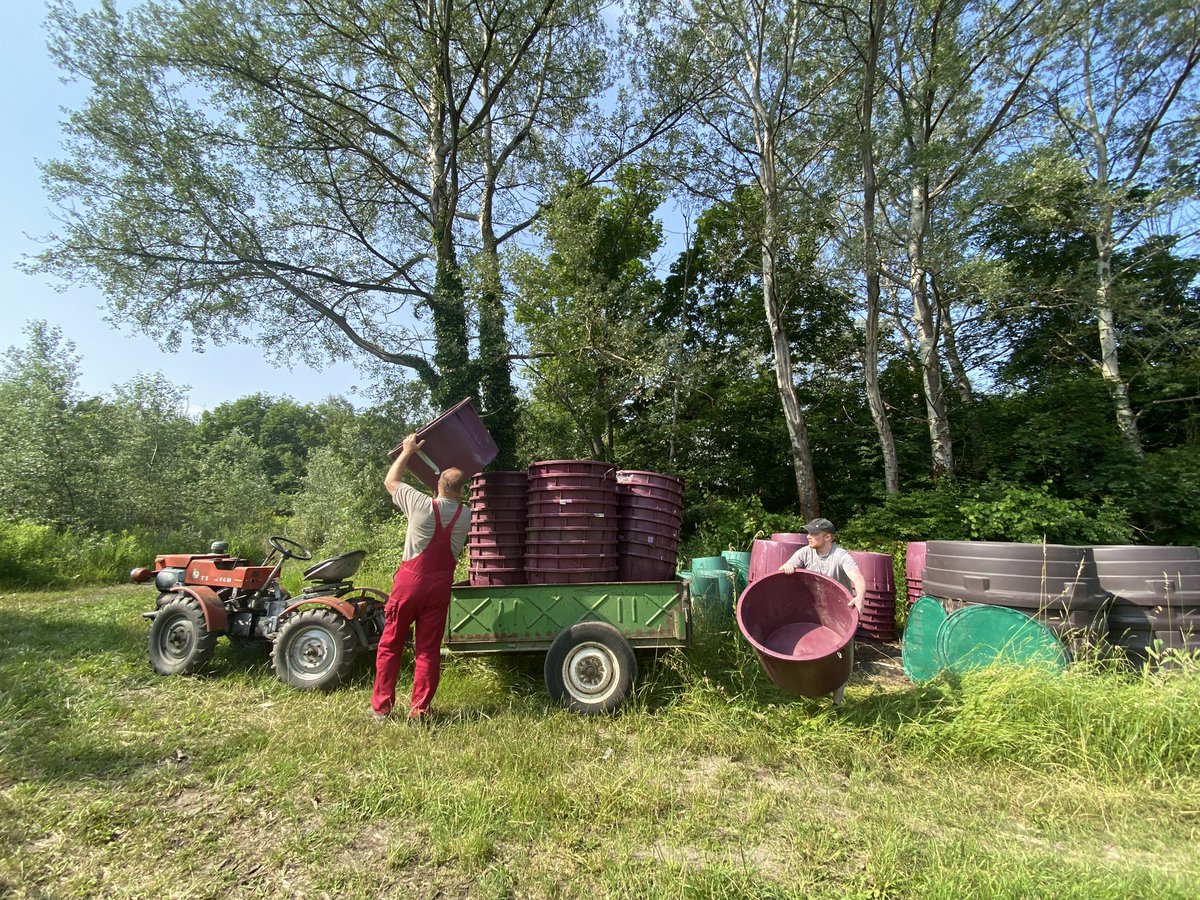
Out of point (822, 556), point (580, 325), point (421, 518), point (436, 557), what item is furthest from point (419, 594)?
point (580, 325)

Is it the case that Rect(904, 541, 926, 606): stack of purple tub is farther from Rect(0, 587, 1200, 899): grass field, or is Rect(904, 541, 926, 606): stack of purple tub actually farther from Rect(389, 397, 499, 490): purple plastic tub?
Rect(389, 397, 499, 490): purple plastic tub

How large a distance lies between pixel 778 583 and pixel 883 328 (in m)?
13.5

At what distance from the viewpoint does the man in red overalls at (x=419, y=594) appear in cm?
404

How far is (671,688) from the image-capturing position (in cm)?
452

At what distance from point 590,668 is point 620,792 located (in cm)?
131

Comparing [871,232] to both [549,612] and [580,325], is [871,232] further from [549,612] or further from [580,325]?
[549,612]

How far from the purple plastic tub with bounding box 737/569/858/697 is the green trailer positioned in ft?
1.79

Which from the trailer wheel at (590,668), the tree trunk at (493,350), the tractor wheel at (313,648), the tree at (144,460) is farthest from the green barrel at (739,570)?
the tree at (144,460)

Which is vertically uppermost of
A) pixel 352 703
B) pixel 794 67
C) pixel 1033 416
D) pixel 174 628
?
pixel 794 67

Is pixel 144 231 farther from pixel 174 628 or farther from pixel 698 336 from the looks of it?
pixel 698 336

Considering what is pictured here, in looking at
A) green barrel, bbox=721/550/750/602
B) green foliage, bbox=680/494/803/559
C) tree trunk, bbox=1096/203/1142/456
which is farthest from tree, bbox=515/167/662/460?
tree trunk, bbox=1096/203/1142/456

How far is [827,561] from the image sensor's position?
475cm

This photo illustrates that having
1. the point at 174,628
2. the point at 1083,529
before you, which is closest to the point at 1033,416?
the point at 1083,529

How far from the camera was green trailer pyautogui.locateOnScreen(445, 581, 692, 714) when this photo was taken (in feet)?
14.1
